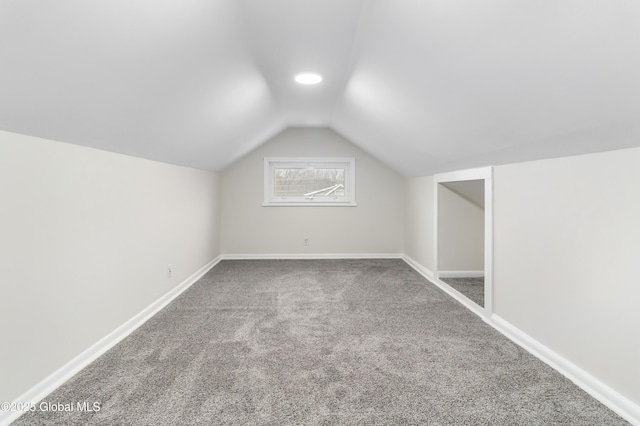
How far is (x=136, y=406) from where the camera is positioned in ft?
5.06

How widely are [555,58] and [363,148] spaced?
383 cm

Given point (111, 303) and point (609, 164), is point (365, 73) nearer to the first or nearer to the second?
point (609, 164)

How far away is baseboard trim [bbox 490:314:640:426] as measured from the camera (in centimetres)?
147

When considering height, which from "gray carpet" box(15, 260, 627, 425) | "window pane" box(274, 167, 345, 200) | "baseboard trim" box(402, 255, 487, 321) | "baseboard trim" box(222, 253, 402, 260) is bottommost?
"gray carpet" box(15, 260, 627, 425)

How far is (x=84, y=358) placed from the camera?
1908 mm

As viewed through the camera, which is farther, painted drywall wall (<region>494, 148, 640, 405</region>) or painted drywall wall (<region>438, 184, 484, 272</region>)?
painted drywall wall (<region>438, 184, 484, 272</region>)

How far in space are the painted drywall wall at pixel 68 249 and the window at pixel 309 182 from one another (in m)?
2.31

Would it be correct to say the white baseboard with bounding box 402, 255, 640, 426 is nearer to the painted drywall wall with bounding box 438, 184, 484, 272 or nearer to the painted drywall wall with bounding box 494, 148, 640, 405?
the painted drywall wall with bounding box 494, 148, 640, 405

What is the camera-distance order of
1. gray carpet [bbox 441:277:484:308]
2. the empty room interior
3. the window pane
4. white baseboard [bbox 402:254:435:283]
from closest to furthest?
the empty room interior → gray carpet [bbox 441:277:484:308] → white baseboard [bbox 402:254:435:283] → the window pane

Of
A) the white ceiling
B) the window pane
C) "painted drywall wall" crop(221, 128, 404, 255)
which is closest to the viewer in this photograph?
the white ceiling

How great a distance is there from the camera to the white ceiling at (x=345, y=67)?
3.61ft

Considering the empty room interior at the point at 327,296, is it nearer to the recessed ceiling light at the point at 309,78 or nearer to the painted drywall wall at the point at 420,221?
the recessed ceiling light at the point at 309,78

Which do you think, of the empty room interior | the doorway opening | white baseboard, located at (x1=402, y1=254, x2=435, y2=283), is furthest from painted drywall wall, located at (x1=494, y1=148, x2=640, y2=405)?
white baseboard, located at (x1=402, y1=254, x2=435, y2=283)

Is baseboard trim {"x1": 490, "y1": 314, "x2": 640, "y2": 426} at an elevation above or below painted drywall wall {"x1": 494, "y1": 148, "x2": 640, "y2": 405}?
below
